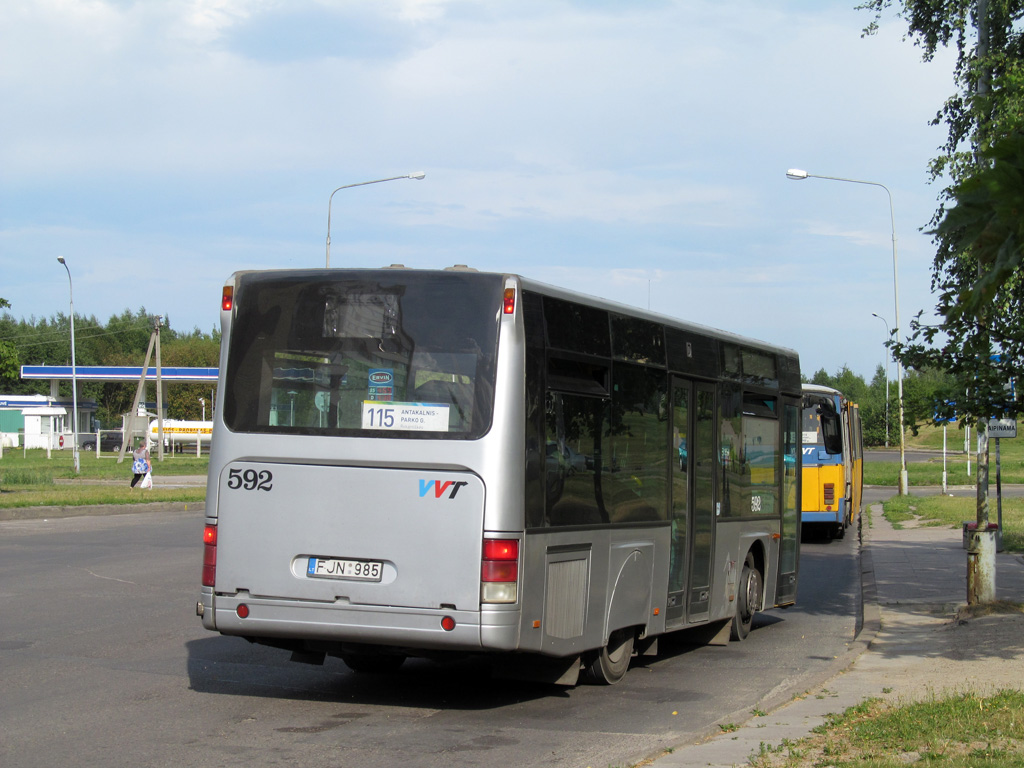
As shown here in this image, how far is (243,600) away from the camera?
24.9ft

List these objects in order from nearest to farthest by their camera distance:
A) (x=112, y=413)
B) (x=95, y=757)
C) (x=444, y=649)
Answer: (x=95, y=757) → (x=444, y=649) → (x=112, y=413)

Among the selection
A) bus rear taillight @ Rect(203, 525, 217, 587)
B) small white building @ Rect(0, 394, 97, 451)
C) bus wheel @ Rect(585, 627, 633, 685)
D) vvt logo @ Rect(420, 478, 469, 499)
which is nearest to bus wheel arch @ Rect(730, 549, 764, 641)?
bus wheel @ Rect(585, 627, 633, 685)

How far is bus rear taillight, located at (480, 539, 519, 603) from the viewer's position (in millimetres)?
7090

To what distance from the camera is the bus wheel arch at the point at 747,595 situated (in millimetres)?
→ 11102

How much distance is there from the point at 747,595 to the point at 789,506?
1547 mm

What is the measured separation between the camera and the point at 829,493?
82.2ft

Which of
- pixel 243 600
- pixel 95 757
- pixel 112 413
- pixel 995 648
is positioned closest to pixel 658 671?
pixel 995 648

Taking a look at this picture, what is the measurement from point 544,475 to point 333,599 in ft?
5.19

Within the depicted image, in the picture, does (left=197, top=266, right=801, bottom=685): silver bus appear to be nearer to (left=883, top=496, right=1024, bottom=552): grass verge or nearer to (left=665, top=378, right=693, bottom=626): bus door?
(left=665, top=378, right=693, bottom=626): bus door

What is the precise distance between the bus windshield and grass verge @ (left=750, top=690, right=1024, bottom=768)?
2689mm

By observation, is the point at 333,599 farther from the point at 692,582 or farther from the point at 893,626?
the point at 893,626

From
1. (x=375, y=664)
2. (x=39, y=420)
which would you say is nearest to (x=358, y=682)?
(x=375, y=664)

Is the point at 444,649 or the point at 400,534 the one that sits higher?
the point at 400,534

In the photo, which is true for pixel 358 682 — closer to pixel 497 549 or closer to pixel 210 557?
pixel 210 557
